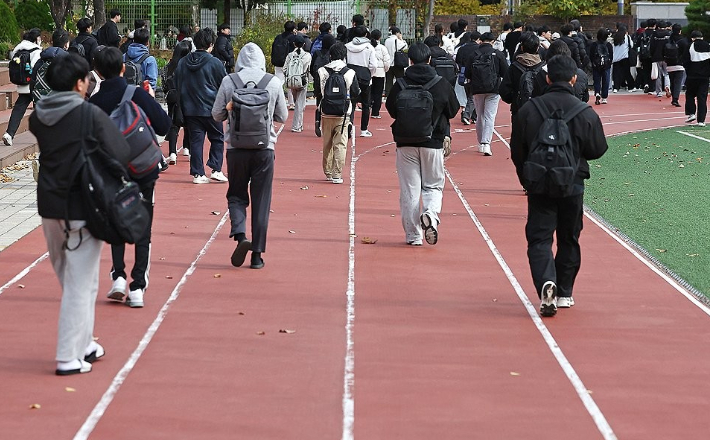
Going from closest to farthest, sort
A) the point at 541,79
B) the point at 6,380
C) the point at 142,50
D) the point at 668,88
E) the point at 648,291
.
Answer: the point at 6,380, the point at 648,291, the point at 541,79, the point at 142,50, the point at 668,88

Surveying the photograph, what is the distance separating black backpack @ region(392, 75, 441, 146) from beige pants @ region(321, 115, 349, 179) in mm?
4317

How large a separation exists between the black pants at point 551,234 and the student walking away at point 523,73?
16.7 ft

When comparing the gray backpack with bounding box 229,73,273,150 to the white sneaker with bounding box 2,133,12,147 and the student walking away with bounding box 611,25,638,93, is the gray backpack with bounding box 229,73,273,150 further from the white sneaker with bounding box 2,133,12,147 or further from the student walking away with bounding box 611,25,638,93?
the student walking away with bounding box 611,25,638,93

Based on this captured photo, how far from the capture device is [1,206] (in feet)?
46.2

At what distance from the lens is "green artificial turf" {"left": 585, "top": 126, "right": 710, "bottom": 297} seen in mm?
11781

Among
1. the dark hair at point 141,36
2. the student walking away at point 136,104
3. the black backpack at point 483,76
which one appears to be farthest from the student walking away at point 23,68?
the student walking away at point 136,104

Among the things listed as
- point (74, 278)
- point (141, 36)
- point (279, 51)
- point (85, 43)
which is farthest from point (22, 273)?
point (279, 51)

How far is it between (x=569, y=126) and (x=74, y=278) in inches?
148

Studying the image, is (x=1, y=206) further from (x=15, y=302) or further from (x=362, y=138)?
(x=362, y=138)

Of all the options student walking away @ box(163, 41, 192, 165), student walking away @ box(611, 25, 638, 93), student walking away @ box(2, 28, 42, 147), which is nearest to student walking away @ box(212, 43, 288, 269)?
student walking away @ box(163, 41, 192, 165)

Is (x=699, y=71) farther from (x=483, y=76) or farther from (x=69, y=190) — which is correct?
(x=69, y=190)

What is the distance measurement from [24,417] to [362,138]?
626 inches

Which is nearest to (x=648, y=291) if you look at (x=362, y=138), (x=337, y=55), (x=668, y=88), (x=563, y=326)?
(x=563, y=326)

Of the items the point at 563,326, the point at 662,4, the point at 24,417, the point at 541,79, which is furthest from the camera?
the point at 662,4
